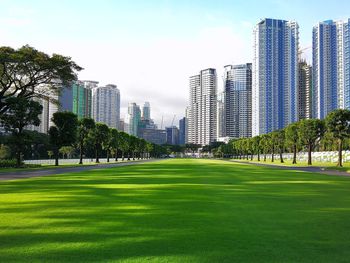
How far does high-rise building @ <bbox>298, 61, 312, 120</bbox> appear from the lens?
16250 centimetres

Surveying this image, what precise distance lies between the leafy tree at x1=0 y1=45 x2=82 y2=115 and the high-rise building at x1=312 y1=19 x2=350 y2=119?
97246 millimetres

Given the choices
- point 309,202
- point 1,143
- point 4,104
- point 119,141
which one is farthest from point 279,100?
point 309,202

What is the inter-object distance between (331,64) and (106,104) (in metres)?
93.2

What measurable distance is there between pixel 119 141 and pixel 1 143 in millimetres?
34054

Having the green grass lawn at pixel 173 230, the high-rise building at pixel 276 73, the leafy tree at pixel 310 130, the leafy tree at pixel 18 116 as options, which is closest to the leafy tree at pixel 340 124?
the leafy tree at pixel 310 130

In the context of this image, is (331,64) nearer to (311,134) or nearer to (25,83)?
(311,134)

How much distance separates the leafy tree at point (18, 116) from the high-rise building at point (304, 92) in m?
131

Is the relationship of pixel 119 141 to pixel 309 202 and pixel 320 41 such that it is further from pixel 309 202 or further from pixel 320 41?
pixel 309 202

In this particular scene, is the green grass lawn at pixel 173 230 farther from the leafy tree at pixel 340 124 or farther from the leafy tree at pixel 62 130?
the leafy tree at pixel 62 130

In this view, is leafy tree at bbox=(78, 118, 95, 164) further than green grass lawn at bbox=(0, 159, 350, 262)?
Yes

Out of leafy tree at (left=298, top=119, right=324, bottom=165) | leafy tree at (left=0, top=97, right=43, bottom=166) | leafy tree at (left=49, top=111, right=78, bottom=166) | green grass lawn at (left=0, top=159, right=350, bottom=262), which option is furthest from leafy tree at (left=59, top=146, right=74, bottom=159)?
green grass lawn at (left=0, top=159, right=350, bottom=262)

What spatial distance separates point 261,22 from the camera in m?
166

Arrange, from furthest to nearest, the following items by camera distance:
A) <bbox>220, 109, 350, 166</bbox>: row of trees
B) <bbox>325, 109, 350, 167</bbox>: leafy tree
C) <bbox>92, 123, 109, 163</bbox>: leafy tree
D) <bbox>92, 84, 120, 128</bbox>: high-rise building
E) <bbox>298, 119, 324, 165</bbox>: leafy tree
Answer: <bbox>92, 84, 120, 128</bbox>: high-rise building, <bbox>92, 123, 109, 163</bbox>: leafy tree, <bbox>298, 119, 324, 165</bbox>: leafy tree, <bbox>220, 109, 350, 166</bbox>: row of trees, <bbox>325, 109, 350, 167</bbox>: leafy tree

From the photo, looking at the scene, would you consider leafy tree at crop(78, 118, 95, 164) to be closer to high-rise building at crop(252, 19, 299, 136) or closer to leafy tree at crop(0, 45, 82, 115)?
leafy tree at crop(0, 45, 82, 115)
